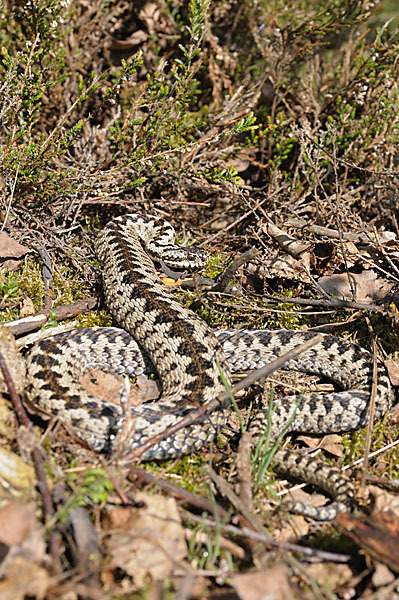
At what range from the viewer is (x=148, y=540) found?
9.57 ft

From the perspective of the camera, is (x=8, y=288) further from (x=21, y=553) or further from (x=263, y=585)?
(x=263, y=585)

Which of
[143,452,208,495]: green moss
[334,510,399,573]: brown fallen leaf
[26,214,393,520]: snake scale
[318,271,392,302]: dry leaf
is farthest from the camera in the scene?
[318,271,392,302]: dry leaf

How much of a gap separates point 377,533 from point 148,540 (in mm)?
1368

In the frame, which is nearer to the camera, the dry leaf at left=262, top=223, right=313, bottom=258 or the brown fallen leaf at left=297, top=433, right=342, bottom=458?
the brown fallen leaf at left=297, top=433, right=342, bottom=458

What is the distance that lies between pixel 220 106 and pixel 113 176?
2.01 metres

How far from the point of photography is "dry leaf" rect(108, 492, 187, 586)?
2803mm

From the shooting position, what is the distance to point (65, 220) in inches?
235

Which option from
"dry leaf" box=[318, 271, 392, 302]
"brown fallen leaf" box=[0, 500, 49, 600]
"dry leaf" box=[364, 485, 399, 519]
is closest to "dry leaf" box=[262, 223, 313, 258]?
"dry leaf" box=[318, 271, 392, 302]

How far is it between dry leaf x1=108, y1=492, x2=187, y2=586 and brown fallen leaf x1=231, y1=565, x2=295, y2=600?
360 mm

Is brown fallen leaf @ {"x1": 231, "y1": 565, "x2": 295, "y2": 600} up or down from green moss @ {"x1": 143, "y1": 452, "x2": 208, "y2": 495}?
up

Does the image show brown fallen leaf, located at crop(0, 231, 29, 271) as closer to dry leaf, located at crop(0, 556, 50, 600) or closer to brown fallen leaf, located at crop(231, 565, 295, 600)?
dry leaf, located at crop(0, 556, 50, 600)

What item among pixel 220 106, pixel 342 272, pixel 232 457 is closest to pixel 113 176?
pixel 220 106

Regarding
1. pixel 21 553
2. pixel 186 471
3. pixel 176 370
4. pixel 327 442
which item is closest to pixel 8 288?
pixel 176 370

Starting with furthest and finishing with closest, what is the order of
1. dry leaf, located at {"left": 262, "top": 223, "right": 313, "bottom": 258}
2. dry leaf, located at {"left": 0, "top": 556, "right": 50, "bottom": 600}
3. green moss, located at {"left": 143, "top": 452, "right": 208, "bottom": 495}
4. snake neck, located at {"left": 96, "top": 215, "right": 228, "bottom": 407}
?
dry leaf, located at {"left": 262, "top": 223, "right": 313, "bottom": 258} → snake neck, located at {"left": 96, "top": 215, "right": 228, "bottom": 407} → green moss, located at {"left": 143, "top": 452, "right": 208, "bottom": 495} → dry leaf, located at {"left": 0, "top": 556, "right": 50, "bottom": 600}
